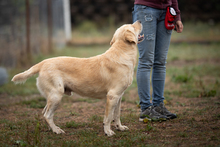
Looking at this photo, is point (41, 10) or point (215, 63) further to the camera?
point (41, 10)

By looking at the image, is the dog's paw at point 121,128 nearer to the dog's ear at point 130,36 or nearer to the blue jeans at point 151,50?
the blue jeans at point 151,50

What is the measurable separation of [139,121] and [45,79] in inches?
61.0

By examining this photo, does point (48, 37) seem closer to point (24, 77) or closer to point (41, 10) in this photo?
point (41, 10)

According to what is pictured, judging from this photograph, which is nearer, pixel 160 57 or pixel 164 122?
pixel 164 122

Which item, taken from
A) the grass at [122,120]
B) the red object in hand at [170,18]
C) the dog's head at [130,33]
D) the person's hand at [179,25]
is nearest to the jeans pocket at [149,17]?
the dog's head at [130,33]

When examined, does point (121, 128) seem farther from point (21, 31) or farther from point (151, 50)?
point (21, 31)

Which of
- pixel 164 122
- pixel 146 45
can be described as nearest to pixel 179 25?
pixel 146 45

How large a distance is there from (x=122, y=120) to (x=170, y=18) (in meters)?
1.72

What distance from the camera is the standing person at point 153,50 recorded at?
395 centimetres

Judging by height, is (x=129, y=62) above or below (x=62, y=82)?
above

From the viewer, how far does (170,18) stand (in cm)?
397

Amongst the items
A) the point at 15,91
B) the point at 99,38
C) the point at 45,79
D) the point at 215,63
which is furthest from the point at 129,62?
the point at 99,38

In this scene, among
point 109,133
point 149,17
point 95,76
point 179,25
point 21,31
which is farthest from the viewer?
point 21,31

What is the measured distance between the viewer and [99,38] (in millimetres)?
16109
